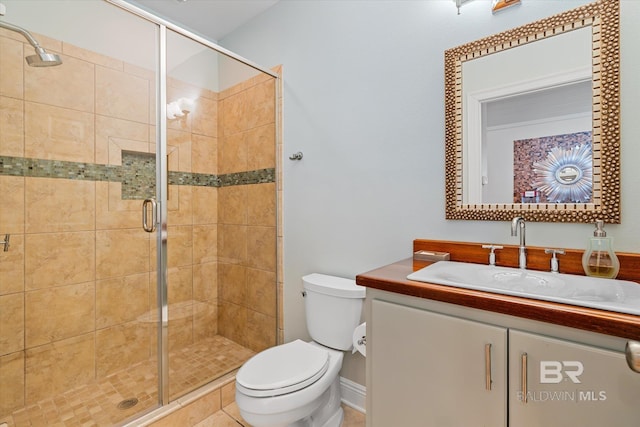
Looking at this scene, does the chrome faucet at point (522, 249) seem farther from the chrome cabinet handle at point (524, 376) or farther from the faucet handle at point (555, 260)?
the chrome cabinet handle at point (524, 376)

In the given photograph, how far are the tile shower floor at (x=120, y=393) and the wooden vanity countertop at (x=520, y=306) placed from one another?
131 centimetres

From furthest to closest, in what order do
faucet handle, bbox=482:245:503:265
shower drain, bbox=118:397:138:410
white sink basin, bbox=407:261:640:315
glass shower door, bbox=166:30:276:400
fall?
glass shower door, bbox=166:30:276:400, shower drain, bbox=118:397:138:410, faucet handle, bbox=482:245:503:265, white sink basin, bbox=407:261:640:315

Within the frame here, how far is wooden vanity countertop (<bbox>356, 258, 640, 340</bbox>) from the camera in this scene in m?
0.69

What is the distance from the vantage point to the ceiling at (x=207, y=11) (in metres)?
2.11

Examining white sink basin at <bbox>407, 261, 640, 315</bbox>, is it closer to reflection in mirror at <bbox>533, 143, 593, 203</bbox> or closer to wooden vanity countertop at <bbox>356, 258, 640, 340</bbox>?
wooden vanity countertop at <bbox>356, 258, 640, 340</bbox>

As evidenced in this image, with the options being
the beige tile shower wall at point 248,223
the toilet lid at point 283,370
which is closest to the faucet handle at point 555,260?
the toilet lid at point 283,370

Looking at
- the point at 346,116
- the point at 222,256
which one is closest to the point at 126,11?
the point at 346,116

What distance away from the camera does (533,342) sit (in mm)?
794

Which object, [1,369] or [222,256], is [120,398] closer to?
[1,369]

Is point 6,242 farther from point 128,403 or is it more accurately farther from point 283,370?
point 283,370

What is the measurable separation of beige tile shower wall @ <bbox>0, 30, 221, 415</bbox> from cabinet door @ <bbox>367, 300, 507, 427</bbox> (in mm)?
1298

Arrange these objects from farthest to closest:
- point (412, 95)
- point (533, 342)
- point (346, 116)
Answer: point (346, 116), point (412, 95), point (533, 342)

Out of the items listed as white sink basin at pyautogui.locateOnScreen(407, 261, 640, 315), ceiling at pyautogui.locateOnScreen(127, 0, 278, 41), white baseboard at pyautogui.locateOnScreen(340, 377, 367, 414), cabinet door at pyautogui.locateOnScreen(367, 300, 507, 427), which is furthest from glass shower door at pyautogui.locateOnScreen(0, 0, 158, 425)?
white sink basin at pyautogui.locateOnScreen(407, 261, 640, 315)

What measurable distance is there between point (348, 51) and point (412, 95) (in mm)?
506
